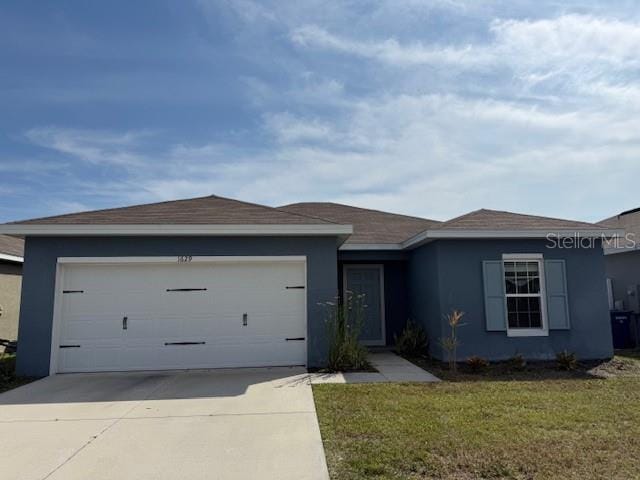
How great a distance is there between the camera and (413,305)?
11.4m

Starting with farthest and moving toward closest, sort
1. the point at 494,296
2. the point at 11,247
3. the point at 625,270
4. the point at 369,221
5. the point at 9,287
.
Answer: the point at 369,221
the point at 625,270
the point at 11,247
the point at 9,287
the point at 494,296

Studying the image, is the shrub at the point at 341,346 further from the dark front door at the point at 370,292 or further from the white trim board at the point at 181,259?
the dark front door at the point at 370,292

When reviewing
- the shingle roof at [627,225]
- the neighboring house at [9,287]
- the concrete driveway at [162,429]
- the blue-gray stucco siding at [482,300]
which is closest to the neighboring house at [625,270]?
the shingle roof at [627,225]

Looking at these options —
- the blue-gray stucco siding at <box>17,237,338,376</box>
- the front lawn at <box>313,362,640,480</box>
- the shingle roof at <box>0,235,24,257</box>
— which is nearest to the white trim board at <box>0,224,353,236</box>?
the blue-gray stucco siding at <box>17,237,338,376</box>

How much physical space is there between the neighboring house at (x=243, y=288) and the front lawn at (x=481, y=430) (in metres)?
2.20

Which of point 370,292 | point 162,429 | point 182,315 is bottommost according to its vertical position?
point 162,429

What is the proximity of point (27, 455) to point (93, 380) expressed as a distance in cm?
369

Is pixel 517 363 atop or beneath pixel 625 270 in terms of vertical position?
beneath

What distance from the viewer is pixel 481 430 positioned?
4.77 m

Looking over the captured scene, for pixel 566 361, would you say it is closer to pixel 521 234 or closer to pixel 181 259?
pixel 521 234

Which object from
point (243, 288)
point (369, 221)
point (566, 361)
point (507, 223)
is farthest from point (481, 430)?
point (369, 221)

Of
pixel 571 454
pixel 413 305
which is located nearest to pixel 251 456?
pixel 571 454

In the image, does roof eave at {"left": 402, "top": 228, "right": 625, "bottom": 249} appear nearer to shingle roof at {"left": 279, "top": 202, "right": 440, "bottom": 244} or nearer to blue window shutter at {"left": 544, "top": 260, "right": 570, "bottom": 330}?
blue window shutter at {"left": 544, "top": 260, "right": 570, "bottom": 330}

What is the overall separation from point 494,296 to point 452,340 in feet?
4.36
